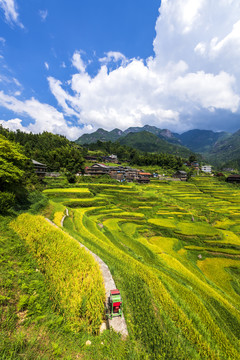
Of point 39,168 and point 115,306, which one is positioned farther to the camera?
point 39,168

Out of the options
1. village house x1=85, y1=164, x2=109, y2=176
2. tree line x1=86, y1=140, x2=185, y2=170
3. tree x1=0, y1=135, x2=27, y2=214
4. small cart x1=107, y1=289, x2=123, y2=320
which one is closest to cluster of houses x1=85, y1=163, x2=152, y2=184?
village house x1=85, y1=164, x2=109, y2=176

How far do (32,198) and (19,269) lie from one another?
1657cm

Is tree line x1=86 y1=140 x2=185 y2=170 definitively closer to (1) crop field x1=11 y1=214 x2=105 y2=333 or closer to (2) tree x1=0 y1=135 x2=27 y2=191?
(2) tree x1=0 y1=135 x2=27 y2=191

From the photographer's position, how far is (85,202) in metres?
31.8

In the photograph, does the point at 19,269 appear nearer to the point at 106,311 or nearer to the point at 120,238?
the point at 106,311

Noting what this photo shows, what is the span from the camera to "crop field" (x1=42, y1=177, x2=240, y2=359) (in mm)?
5926

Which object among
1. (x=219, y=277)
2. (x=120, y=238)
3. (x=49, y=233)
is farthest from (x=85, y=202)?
(x=219, y=277)

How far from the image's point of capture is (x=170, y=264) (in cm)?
1628

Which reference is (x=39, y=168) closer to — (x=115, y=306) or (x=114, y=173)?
(x=114, y=173)

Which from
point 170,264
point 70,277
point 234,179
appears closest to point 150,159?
point 234,179

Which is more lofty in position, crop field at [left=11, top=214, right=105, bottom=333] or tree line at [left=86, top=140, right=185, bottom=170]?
tree line at [left=86, top=140, right=185, bottom=170]

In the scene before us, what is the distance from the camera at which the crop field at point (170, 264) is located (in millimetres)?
5926

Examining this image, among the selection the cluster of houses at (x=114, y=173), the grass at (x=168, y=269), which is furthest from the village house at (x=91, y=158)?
the grass at (x=168, y=269)

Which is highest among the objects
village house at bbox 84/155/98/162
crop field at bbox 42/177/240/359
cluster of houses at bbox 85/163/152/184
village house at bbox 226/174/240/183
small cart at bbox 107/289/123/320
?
village house at bbox 84/155/98/162
